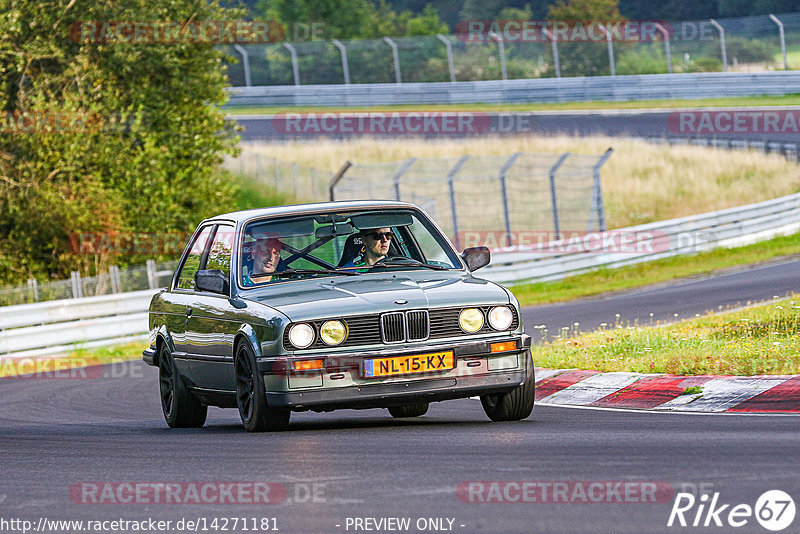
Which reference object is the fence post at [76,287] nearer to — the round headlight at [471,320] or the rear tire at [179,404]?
the rear tire at [179,404]

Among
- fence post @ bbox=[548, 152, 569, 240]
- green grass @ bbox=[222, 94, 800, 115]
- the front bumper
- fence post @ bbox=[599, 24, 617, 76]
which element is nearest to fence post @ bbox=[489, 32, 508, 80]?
green grass @ bbox=[222, 94, 800, 115]

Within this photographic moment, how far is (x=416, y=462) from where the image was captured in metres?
7.01

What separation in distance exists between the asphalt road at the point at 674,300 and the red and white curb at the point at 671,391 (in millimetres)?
6015

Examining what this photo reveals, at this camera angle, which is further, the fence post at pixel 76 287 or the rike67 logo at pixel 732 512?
the fence post at pixel 76 287

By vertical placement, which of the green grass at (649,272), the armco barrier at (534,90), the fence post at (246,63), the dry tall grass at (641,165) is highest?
the fence post at (246,63)

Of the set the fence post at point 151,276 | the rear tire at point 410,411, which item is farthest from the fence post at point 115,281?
the rear tire at point 410,411

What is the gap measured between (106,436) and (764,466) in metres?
5.07

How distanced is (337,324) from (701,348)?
392 centimetres

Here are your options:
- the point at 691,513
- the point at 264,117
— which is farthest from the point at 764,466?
the point at 264,117

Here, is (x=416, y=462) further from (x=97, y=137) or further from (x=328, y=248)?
(x=97, y=137)

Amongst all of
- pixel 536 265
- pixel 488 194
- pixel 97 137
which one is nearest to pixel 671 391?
pixel 536 265

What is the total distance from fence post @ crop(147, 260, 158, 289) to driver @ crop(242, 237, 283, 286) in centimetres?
1376

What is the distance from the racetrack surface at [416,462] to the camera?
567 centimetres

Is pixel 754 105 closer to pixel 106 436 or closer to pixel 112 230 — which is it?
pixel 112 230
